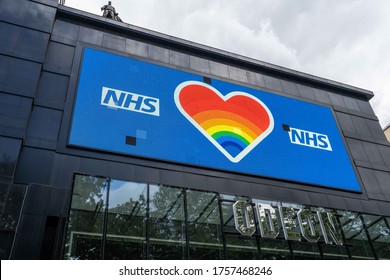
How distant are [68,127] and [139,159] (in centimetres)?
439

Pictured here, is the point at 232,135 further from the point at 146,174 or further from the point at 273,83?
the point at 273,83

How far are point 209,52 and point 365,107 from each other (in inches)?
653

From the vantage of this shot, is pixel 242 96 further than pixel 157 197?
Yes

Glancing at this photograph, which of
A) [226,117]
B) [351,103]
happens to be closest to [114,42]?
[226,117]

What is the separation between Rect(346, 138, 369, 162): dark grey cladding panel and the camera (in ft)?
96.6

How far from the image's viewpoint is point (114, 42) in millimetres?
26891

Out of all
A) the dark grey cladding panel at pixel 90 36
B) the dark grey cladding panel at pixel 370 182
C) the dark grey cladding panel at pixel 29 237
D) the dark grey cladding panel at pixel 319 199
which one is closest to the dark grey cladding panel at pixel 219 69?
the dark grey cladding panel at pixel 90 36

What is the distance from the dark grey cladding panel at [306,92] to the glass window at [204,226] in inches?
654

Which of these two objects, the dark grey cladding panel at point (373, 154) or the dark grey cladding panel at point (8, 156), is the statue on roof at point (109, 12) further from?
the dark grey cladding panel at point (373, 154)

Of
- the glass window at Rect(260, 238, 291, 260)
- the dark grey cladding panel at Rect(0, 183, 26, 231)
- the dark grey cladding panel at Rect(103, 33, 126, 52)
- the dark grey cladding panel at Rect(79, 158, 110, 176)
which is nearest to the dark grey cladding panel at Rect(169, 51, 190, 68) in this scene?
the dark grey cladding panel at Rect(103, 33, 126, 52)

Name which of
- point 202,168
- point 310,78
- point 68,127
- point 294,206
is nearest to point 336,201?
point 294,206

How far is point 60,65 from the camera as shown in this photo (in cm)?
2339

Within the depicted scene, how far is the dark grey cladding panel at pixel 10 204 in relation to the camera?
15.8 meters

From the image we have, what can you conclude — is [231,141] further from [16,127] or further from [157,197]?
[16,127]
